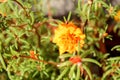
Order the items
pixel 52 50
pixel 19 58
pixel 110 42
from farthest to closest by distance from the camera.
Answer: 1. pixel 110 42
2. pixel 52 50
3. pixel 19 58

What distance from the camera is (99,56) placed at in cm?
156

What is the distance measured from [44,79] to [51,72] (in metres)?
0.06

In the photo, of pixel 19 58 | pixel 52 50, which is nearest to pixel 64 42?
pixel 19 58

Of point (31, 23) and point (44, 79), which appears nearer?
point (31, 23)

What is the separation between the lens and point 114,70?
1321mm

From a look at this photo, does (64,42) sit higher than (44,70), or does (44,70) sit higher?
(64,42)

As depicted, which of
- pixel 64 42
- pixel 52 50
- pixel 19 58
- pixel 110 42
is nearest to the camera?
pixel 64 42

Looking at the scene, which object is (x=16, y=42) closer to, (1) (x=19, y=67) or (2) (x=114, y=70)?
(1) (x=19, y=67)

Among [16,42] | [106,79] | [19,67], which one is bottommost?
[106,79]

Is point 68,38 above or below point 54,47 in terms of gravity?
above

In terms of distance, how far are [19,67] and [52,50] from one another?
0.42 metres

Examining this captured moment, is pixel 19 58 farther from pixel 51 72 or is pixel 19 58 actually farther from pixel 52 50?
pixel 52 50

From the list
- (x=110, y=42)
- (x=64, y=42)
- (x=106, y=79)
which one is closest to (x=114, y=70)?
(x=106, y=79)

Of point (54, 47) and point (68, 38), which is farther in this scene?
point (54, 47)
